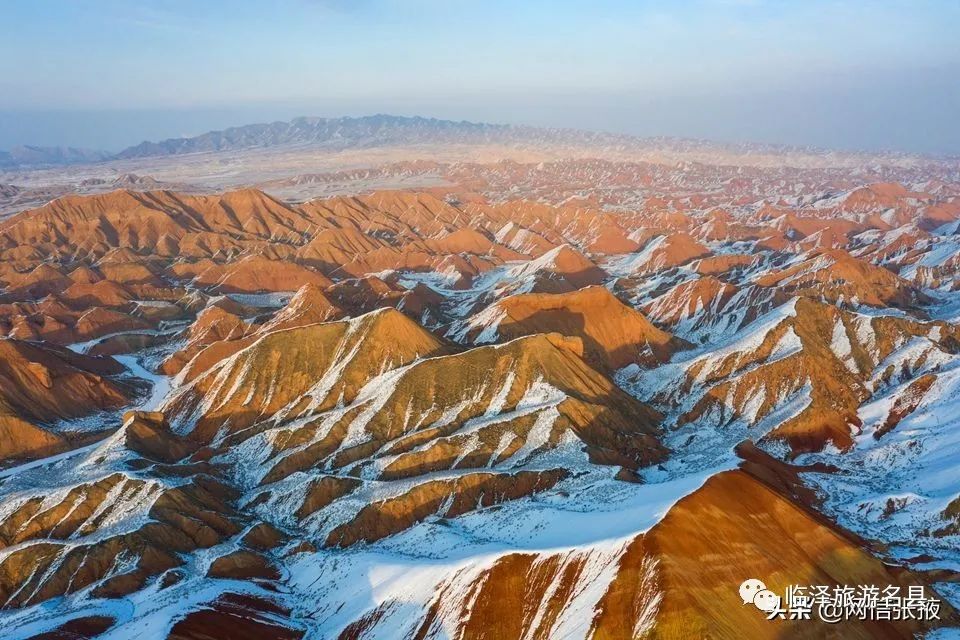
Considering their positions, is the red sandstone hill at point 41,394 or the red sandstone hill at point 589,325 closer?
the red sandstone hill at point 41,394

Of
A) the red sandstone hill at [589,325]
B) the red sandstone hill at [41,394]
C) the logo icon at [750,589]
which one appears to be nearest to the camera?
the logo icon at [750,589]

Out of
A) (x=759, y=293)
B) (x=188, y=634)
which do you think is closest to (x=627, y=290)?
(x=759, y=293)

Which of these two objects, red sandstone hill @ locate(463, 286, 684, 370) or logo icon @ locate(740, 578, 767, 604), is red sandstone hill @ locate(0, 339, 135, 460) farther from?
logo icon @ locate(740, 578, 767, 604)

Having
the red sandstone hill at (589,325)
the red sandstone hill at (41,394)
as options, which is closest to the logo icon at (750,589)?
the red sandstone hill at (589,325)

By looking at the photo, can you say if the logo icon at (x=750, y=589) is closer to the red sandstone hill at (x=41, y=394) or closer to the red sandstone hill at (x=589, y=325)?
the red sandstone hill at (x=589, y=325)

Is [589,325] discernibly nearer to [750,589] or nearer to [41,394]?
[750,589]

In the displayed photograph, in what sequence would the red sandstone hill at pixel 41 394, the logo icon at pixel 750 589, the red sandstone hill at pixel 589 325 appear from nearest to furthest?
the logo icon at pixel 750 589 → the red sandstone hill at pixel 41 394 → the red sandstone hill at pixel 589 325

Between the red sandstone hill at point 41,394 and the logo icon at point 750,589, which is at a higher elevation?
the logo icon at point 750,589

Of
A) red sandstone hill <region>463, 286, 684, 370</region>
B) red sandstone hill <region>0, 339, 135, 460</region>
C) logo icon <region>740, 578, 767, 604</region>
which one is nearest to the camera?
logo icon <region>740, 578, 767, 604</region>

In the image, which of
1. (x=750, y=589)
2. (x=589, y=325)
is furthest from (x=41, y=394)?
(x=750, y=589)

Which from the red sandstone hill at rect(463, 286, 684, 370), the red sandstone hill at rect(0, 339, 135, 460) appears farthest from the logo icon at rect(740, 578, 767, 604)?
the red sandstone hill at rect(0, 339, 135, 460)

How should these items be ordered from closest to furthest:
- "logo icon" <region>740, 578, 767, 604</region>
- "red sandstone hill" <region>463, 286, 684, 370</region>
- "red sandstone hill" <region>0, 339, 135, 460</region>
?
1. "logo icon" <region>740, 578, 767, 604</region>
2. "red sandstone hill" <region>0, 339, 135, 460</region>
3. "red sandstone hill" <region>463, 286, 684, 370</region>
